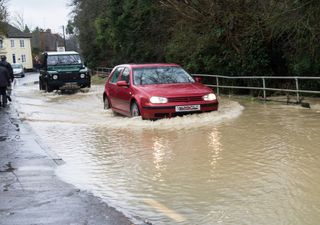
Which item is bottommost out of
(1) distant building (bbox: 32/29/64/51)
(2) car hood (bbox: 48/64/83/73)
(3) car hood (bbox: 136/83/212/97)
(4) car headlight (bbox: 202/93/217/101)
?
(4) car headlight (bbox: 202/93/217/101)

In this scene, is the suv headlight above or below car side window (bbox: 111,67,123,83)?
below

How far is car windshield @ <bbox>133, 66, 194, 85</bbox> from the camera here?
504 inches

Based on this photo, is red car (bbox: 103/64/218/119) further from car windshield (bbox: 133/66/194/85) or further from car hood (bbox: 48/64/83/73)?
car hood (bbox: 48/64/83/73)

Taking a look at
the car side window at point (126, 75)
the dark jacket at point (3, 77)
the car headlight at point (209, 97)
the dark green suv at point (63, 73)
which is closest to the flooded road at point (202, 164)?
the car headlight at point (209, 97)

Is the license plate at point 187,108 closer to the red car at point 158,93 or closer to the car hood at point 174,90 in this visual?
the red car at point 158,93

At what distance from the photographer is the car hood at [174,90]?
11.7m

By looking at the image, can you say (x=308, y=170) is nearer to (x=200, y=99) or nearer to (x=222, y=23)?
(x=200, y=99)

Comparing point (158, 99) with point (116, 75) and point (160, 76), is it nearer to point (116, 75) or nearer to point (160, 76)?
point (160, 76)

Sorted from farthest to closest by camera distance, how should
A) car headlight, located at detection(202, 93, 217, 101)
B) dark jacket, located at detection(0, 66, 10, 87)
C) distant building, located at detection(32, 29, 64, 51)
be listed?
distant building, located at detection(32, 29, 64, 51) < dark jacket, located at detection(0, 66, 10, 87) < car headlight, located at detection(202, 93, 217, 101)

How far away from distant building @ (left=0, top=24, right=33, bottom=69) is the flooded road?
291ft

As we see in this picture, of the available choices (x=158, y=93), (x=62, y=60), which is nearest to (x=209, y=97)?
(x=158, y=93)

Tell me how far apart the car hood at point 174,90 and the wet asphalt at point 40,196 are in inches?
130

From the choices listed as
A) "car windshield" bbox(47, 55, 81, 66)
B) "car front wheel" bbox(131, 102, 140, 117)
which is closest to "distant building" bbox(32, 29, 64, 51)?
"car windshield" bbox(47, 55, 81, 66)

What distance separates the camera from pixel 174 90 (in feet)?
39.0
